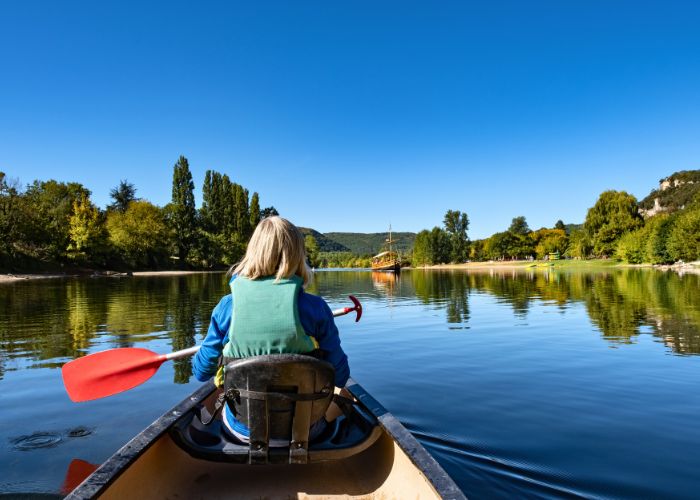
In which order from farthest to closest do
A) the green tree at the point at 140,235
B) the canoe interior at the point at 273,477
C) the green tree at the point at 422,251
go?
the green tree at the point at 422,251 < the green tree at the point at 140,235 < the canoe interior at the point at 273,477

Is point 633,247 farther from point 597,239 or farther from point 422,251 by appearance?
point 422,251

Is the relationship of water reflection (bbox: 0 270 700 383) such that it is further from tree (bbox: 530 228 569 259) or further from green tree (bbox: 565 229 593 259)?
tree (bbox: 530 228 569 259)

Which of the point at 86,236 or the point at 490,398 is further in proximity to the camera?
the point at 86,236

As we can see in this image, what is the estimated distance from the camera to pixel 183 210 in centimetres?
7494

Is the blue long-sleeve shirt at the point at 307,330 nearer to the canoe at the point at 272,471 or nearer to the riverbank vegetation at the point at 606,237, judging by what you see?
the canoe at the point at 272,471

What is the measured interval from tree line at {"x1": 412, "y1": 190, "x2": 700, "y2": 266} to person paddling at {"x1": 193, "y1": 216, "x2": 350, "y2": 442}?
61.5 m

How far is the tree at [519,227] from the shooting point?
12575 cm

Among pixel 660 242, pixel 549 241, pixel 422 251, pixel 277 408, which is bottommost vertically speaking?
pixel 277 408

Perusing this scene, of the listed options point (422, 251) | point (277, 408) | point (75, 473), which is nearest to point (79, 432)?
point (75, 473)

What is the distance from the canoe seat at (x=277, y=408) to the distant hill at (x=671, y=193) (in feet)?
562

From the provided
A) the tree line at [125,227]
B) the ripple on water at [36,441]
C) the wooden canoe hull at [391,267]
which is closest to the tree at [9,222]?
the tree line at [125,227]

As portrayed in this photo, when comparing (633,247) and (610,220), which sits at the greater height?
(610,220)

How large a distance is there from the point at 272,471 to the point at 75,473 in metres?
2.32

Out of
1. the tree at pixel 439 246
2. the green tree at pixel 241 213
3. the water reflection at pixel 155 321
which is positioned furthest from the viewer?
the tree at pixel 439 246
